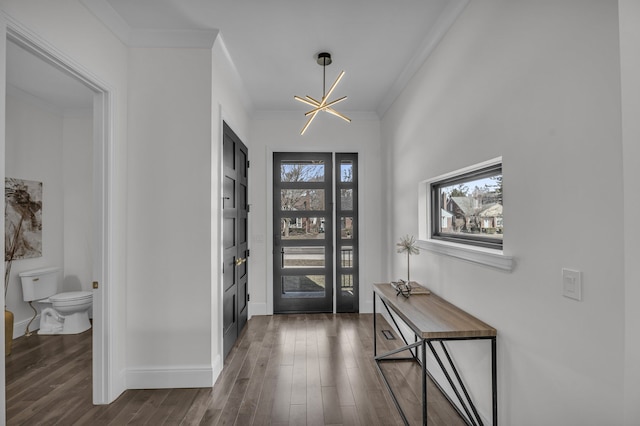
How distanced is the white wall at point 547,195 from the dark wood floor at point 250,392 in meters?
0.70

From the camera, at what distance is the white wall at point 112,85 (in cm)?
189

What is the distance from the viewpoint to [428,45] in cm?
266

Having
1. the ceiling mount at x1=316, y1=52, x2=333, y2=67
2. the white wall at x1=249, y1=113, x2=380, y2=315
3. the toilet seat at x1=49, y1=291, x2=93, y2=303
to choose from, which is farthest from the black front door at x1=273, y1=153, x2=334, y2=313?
the toilet seat at x1=49, y1=291, x2=93, y2=303

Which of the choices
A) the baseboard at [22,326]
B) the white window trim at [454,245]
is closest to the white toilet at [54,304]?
the baseboard at [22,326]

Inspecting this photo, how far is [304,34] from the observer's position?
104 inches

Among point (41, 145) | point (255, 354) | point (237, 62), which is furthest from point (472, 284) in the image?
point (41, 145)

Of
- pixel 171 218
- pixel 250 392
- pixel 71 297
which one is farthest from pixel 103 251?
pixel 71 297

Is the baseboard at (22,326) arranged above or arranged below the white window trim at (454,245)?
below

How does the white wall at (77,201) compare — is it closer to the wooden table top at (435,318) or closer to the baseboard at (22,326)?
the baseboard at (22,326)

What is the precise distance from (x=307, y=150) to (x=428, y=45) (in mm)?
2170

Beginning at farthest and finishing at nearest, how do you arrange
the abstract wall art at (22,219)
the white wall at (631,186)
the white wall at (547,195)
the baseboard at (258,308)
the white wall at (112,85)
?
the baseboard at (258,308)
the abstract wall art at (22,219)
the white wall at (112,85)
the white wall at (547,195)
the white wall at (631,186)

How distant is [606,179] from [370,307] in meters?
3.63

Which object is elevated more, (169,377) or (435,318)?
(435,318)

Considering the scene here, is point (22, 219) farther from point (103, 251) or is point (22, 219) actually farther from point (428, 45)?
point (428, 45)
